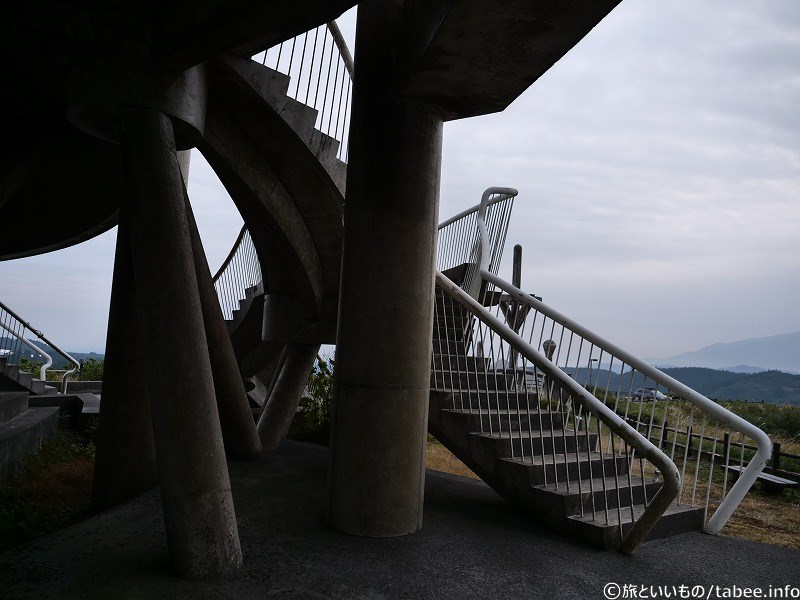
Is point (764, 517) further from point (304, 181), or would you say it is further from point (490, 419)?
point (304, 181)

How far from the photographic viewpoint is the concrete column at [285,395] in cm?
936

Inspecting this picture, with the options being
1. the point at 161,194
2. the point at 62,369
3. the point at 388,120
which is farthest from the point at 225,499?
the point at 62,369

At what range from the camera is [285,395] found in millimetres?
9766

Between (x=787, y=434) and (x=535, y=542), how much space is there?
1395cm

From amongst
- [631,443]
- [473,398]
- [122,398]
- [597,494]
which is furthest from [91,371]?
[631,443]

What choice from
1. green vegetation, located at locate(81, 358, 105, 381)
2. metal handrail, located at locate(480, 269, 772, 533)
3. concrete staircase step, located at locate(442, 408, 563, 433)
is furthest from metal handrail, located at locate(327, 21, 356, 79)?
green vegetation, located at locate(81, 358, 105, 381)

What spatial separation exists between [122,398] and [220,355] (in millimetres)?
1111

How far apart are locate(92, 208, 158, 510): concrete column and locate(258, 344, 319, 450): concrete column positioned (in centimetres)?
336

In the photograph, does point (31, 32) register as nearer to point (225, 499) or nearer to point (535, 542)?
point (225, 499)

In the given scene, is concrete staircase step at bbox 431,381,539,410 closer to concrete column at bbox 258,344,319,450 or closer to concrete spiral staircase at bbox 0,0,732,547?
concrete spiral staircase at bbox 0,0,732,547

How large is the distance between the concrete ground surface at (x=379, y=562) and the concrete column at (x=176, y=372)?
0.28 meters

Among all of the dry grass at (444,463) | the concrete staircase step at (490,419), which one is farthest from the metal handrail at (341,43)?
the dry grass at (444,463)

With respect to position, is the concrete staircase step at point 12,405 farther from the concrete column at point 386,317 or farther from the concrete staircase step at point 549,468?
the concrete staircase step at point 549,468

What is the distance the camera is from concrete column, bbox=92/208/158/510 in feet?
19.1
